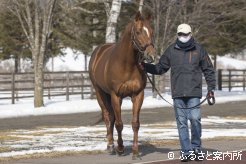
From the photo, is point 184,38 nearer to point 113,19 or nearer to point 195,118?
point 195,118

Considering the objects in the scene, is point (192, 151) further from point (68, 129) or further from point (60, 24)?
point (60, 24)

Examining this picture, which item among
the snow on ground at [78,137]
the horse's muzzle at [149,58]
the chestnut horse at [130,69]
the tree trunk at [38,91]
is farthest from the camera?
the tree trunk at [38,91]

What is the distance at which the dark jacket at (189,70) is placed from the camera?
33.8ft

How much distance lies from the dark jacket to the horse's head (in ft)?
1.24

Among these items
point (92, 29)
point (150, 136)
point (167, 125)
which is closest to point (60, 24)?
point (92, 29)

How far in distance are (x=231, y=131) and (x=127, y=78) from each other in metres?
6.27

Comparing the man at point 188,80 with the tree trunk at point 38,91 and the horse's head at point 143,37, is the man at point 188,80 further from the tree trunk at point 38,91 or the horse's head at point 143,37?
the tree trunk at point 38,91

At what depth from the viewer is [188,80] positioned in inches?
405

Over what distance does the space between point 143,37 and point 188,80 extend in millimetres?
1016

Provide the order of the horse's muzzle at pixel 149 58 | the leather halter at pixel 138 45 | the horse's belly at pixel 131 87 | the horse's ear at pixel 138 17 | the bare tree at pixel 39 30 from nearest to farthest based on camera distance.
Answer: the horse's muzzle at pixel 149 58 → the leather halter at pixel 138 45 → the horse's ear at pixel 138 17 → the horse's belly at pixel 131 87 → the bare tree at pixel 39 30

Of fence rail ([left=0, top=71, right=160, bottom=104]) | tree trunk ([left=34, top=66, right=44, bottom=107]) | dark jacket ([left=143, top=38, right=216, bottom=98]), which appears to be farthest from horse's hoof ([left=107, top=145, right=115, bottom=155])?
fence rail ([left=0, top=71, right=160, bottom=104])

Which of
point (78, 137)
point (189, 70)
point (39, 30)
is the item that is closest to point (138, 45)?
point (189, 70)

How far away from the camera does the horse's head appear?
1026 cm

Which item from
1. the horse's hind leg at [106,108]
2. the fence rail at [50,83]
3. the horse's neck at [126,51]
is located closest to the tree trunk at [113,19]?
the fence rail at [50,83]
